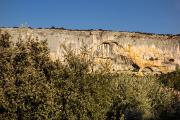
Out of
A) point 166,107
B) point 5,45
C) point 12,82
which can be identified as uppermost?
point 5,45

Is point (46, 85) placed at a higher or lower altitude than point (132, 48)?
lower

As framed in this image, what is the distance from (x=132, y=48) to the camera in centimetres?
8312

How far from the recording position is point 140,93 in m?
34.2

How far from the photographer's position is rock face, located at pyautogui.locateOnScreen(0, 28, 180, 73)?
7962 centimetres

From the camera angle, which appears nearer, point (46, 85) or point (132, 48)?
point (46, 85)

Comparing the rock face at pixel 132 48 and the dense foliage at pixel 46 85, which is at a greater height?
the rock face at pixel 132 48

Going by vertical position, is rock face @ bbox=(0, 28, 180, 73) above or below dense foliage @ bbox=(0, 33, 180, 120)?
above

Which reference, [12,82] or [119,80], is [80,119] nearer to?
[12,82]

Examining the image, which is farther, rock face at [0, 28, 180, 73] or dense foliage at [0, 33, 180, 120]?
rock face at [0, 28, 180, 73]

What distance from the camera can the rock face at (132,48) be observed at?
7962 centimetres

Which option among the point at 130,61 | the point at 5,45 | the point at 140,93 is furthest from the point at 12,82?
the point at 130,61

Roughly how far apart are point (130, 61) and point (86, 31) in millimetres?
9077

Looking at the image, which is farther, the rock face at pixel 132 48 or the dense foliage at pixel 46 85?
the rock face at pixel 132 48

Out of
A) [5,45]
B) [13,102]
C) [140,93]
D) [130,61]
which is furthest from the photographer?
[130,61]
